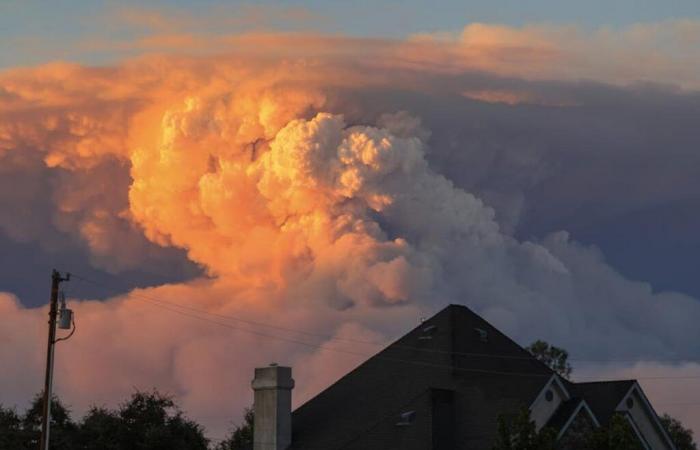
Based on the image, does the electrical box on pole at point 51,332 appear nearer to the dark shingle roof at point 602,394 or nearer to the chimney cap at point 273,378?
the chimney cap at point 273,378

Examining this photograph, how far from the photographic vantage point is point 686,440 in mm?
101562

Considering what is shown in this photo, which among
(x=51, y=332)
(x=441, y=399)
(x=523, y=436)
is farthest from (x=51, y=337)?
(x=441, y=399)

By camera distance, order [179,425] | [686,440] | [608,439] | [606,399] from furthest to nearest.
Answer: [686,440] → [179,425] → [606,399] → [608,439]

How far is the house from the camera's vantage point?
64125 mm

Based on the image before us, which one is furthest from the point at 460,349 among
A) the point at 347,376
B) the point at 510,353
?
the point at 347,376

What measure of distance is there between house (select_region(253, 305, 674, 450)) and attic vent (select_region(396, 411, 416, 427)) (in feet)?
0.17

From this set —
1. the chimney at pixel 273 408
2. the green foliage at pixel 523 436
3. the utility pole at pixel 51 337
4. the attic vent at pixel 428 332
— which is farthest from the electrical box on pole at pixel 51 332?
the attic vent at pixel 428 332

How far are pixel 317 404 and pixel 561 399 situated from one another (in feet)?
51.2

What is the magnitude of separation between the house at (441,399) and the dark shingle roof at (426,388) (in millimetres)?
74

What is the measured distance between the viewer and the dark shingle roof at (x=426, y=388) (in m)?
64.3

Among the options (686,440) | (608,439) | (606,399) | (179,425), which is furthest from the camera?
(686,440)

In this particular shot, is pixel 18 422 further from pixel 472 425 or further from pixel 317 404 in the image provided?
pixel 472 425

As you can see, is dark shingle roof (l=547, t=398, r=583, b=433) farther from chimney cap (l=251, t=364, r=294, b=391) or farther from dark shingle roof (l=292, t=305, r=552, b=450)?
chimney cap (l=251, t=364, r=294, b=391)

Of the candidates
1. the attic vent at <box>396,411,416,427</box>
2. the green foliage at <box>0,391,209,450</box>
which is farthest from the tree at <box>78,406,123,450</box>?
the attic vent at <box>396,411,416,427</box>
